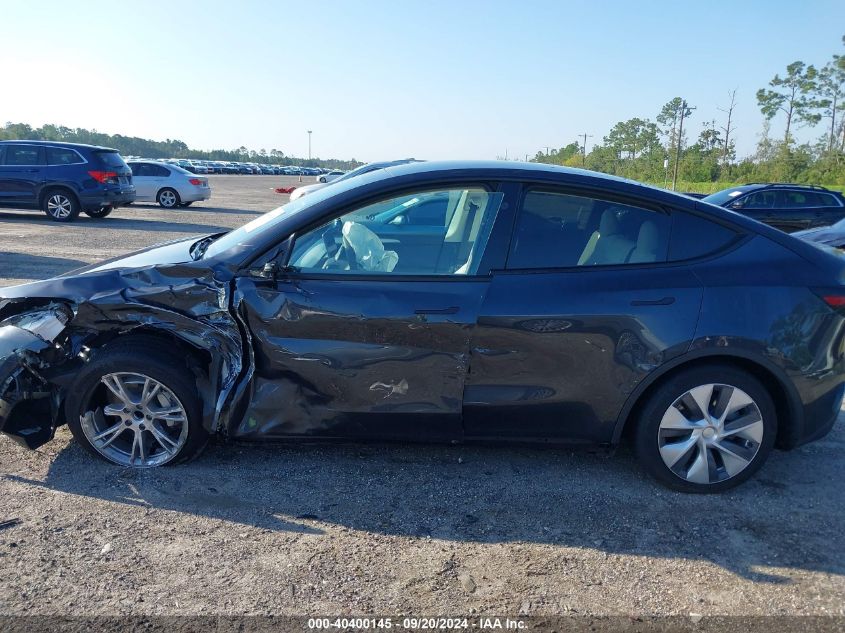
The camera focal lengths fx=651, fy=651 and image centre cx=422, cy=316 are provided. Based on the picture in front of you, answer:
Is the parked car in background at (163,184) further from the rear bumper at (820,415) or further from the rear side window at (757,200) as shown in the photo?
the rear bumper at (820,415)

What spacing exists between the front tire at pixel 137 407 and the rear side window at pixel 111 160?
13.7 meters

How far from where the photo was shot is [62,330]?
352 cm

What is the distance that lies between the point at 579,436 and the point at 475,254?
1.10 m

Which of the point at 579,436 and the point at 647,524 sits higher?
the point at 579,436

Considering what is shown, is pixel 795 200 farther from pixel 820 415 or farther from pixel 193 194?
pixel 193 194

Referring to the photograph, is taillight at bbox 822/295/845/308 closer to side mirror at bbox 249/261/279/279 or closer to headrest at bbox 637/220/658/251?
headrest at bbox 637/220/658/251

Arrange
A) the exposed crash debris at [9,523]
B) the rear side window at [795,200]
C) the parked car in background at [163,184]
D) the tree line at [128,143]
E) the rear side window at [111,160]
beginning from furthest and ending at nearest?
the tree line at [128,143] → the parked car in background at [163,184] → the rear side window at [795,200] → the rear side window at [111,160] → the exposed crash debris at [9,523]

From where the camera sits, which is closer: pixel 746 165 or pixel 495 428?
pixel 495 428

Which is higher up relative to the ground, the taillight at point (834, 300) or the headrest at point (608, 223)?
the headrest at point (608, 223)

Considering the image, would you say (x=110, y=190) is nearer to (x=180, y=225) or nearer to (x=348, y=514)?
(x=180, y=225)

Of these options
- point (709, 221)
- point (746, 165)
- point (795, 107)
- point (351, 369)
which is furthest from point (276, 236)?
point (795, 107)

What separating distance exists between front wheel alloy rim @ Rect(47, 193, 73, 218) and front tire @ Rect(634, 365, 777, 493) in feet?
50.4

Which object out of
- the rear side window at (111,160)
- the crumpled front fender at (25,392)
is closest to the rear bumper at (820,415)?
the crumpled front fender at (25,392)

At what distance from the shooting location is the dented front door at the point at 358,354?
3.27 m
